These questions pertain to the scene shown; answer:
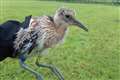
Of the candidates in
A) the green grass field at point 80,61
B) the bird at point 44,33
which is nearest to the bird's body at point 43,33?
the bird at point 44,33

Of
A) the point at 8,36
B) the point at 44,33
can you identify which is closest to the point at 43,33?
the point at 44,33

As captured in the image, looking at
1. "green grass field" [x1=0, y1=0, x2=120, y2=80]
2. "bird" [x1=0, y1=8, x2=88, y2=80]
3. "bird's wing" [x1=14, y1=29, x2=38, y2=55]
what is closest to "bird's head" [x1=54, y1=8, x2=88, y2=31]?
"bird" [x1=0, y1=8, x2=88, y2=80]

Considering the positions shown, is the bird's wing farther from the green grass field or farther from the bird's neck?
the green grass field

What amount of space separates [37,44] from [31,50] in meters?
0.10

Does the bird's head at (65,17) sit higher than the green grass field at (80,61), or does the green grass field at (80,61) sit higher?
the bird's head at (65,17)

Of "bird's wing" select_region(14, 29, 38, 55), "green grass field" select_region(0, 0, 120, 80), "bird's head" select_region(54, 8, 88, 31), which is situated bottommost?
"green grass field" select_region(0, 0, 120, 80)

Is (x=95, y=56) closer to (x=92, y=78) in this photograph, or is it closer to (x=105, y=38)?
(x=92, y=78)

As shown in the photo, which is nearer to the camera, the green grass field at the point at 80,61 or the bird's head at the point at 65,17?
the bird's head at the point at 65,17

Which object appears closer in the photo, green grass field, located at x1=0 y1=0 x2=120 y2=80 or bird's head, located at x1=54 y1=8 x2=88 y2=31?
bird's head, located at x1=54 y1=8 x2=88 y2=31

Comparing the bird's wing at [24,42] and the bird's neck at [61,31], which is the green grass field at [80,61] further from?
the bird's neck at [61,31]

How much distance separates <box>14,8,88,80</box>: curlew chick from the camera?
4.04 metres

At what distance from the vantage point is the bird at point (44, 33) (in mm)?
4035

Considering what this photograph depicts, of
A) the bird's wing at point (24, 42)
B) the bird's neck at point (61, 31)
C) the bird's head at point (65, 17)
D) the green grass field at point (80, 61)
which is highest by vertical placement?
the bird's head at point (65, 17)

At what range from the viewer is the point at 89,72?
6.25m
